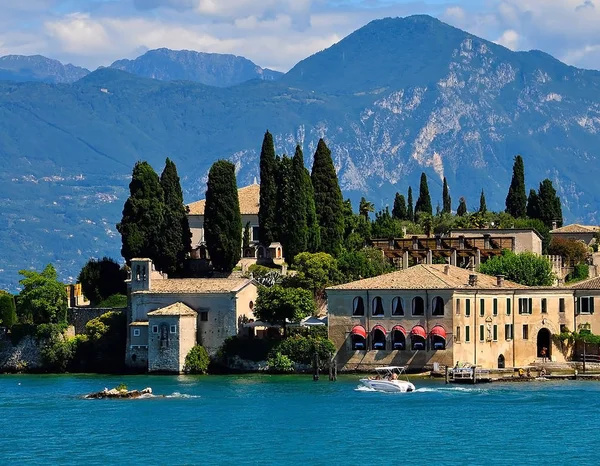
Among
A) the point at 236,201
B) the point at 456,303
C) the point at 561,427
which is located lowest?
the point at 561,427

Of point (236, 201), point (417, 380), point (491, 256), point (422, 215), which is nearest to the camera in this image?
point (417, 380)

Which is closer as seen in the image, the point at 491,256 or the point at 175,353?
the point at 175,353

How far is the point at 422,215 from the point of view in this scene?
14000 centimetres

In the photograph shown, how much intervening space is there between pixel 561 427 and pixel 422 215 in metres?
69.9

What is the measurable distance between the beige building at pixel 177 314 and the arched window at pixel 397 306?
9.73 metres

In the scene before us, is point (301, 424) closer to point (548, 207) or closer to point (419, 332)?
point (419, 332)

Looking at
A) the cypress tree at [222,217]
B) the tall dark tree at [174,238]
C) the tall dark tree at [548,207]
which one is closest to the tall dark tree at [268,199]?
the cypress tree at [222,217]

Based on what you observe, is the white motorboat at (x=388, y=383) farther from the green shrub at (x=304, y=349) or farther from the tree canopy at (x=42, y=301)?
the tree canopy at (x=42, y=301)

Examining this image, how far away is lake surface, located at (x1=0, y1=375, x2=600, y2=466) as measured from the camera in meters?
64.0

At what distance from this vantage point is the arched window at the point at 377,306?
9194 cm

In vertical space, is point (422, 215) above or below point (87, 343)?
above

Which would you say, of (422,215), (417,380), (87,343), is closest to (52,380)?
(87,343)

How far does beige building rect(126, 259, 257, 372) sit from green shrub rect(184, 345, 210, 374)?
352 millimetres

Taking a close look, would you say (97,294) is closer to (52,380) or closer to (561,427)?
(52,380)
